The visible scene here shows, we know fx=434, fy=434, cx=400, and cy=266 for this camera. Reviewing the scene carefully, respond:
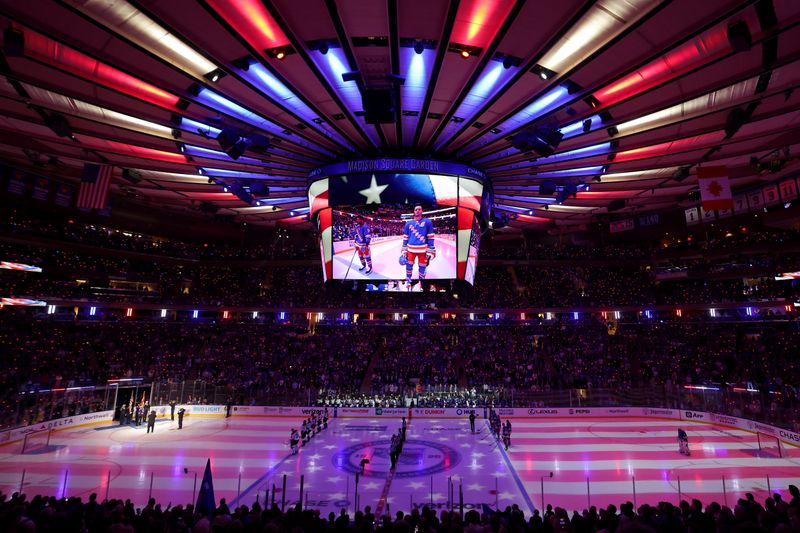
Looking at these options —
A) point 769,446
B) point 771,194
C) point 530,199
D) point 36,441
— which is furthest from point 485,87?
point 36,441

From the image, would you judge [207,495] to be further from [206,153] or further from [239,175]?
[239,175]

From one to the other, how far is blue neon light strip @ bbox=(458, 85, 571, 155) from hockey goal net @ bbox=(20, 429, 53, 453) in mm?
26131

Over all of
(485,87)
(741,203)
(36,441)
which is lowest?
(36,441)

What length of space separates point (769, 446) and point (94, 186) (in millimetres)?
35656

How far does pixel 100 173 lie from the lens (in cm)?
2028

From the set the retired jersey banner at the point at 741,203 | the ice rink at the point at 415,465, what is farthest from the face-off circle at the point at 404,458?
the retired jersey banner at the point at 741,203

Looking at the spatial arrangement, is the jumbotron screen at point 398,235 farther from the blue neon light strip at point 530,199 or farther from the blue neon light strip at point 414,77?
the blue neon light strip at point 530,199

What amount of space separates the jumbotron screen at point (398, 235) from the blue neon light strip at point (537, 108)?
327 cm

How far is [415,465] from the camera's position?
62.4ft

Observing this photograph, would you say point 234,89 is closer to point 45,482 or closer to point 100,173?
point 100,173

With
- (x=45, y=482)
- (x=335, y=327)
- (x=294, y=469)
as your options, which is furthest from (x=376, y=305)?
(x=45, y=482)

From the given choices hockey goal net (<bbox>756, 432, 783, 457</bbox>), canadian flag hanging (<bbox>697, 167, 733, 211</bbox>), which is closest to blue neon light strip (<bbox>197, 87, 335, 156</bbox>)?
canadian flag hanging (<bbox>697, 167, 733, 211</bbox>)

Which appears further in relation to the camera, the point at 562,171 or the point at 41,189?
the point at 41,189

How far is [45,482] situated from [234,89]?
16.2m
